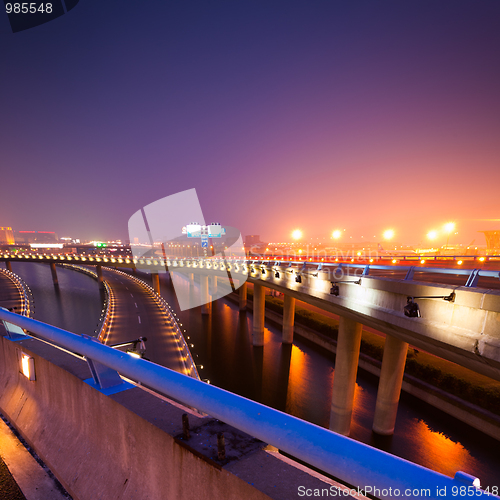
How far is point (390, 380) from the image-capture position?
47.2 feet

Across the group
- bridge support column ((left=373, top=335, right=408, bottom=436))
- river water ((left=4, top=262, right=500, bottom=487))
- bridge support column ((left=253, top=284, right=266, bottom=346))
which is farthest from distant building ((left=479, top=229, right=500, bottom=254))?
bridge support column ((left=373, top=335, right=408, bottom=436))

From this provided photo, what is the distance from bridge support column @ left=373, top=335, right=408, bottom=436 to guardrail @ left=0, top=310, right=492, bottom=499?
1444 cm

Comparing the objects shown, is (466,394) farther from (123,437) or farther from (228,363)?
(123,437)

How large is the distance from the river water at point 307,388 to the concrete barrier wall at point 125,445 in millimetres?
17174

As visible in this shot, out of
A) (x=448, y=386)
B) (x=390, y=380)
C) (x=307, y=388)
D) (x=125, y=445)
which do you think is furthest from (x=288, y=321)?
(x=125, y=445)

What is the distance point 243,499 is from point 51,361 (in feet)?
12.5

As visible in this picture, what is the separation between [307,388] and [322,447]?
907 inches

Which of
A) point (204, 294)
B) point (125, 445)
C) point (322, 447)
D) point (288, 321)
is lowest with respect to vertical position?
point (204, 294)

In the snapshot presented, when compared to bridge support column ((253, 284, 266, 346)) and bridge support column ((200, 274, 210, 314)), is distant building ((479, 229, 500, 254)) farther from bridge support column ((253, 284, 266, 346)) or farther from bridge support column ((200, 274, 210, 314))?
bridge support column ((200, 274, 210, 314))

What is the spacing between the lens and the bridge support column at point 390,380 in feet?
46.1

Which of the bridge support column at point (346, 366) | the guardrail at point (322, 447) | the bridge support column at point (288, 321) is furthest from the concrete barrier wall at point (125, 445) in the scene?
the bridge support column at point (288, 321)

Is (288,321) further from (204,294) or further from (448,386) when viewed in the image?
(204,294)

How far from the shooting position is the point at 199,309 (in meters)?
46.1

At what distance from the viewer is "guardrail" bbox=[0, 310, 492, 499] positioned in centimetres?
138
